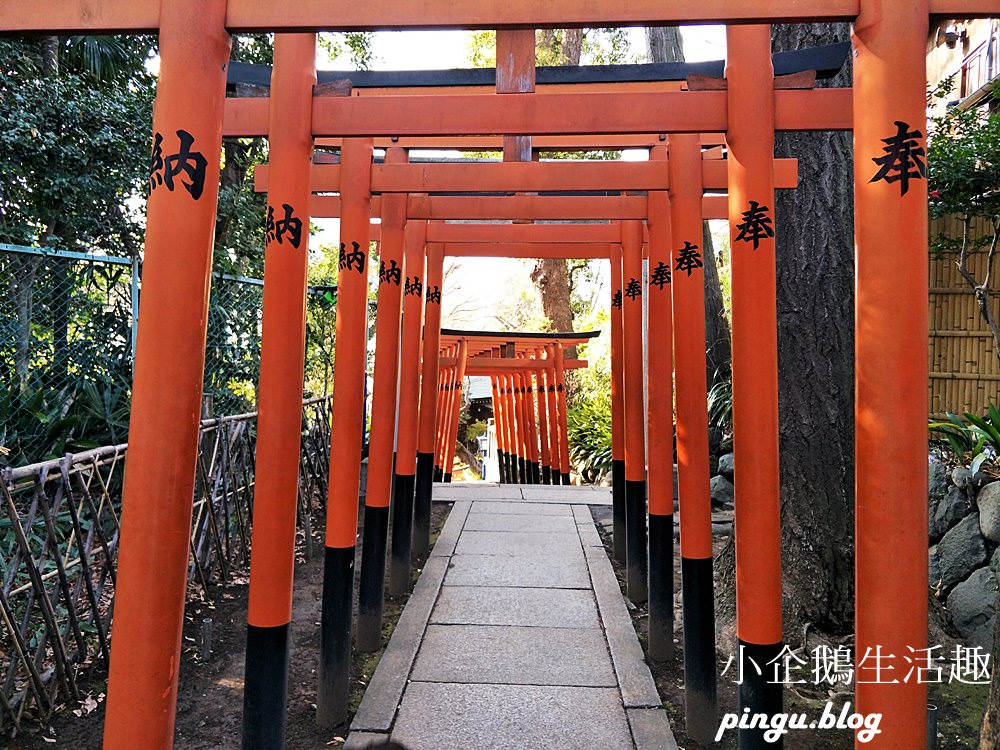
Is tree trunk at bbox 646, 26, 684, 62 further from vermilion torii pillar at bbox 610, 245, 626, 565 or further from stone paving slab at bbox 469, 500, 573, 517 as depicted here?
stone paving slab at bbox 469, 500, 573, 517

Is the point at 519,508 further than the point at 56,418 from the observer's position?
Yes

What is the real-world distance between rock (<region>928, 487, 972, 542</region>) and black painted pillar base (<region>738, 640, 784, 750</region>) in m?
2.82

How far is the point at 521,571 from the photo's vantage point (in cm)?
608

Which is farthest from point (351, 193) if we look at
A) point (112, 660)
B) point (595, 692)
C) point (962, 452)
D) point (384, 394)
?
point (962, 452)

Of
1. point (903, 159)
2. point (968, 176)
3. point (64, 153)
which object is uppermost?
point (64, 153)

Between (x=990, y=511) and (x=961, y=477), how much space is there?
1.45 feet

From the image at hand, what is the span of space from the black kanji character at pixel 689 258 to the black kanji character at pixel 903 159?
172 cm

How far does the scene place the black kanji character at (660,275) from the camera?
447cm

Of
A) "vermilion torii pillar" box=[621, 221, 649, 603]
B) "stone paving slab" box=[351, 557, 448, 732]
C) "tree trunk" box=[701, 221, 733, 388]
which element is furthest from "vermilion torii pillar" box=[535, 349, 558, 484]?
"stone paving slab" box=[351, 557, 448, 732]

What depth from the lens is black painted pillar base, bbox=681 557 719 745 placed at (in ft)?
11.4

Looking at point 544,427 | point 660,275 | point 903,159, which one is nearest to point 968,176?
→ point 660,275

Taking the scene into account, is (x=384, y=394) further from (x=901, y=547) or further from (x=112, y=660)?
(x=901, y=547)

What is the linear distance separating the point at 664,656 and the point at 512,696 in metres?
1.09

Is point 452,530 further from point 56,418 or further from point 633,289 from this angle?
point 56,418
